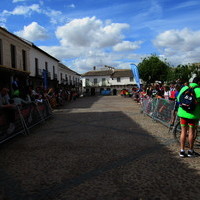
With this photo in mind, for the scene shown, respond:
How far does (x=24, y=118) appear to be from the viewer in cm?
772

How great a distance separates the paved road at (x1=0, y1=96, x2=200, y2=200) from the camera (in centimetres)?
323

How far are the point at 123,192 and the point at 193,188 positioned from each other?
0.99 m

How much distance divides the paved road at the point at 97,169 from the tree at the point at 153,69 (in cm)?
4970

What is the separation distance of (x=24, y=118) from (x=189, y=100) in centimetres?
525

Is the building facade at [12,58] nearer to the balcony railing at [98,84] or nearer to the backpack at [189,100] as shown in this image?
the backpack at [189,100]

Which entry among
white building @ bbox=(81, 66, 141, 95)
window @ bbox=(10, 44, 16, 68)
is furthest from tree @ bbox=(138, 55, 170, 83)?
window @ bbox=(10, 44, 16, 68)

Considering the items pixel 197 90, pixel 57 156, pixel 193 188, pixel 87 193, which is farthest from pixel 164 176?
pixel 57 156

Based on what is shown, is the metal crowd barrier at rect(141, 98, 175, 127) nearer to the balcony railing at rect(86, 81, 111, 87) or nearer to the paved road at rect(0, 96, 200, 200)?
the paved road at rect(0, 96, 200, 200)

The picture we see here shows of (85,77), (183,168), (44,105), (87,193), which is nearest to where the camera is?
(87,193)

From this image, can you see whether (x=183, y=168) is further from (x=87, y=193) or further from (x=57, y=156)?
(x=57, y=156)

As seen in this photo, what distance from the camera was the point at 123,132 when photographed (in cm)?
754

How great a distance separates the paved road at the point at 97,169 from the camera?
323 centimetres

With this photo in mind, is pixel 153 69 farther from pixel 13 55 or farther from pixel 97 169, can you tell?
pixel 97 169

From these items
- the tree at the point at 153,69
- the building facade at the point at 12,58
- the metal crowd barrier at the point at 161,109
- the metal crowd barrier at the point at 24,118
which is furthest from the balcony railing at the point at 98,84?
the metal crowd barrier at the point at 24,118
